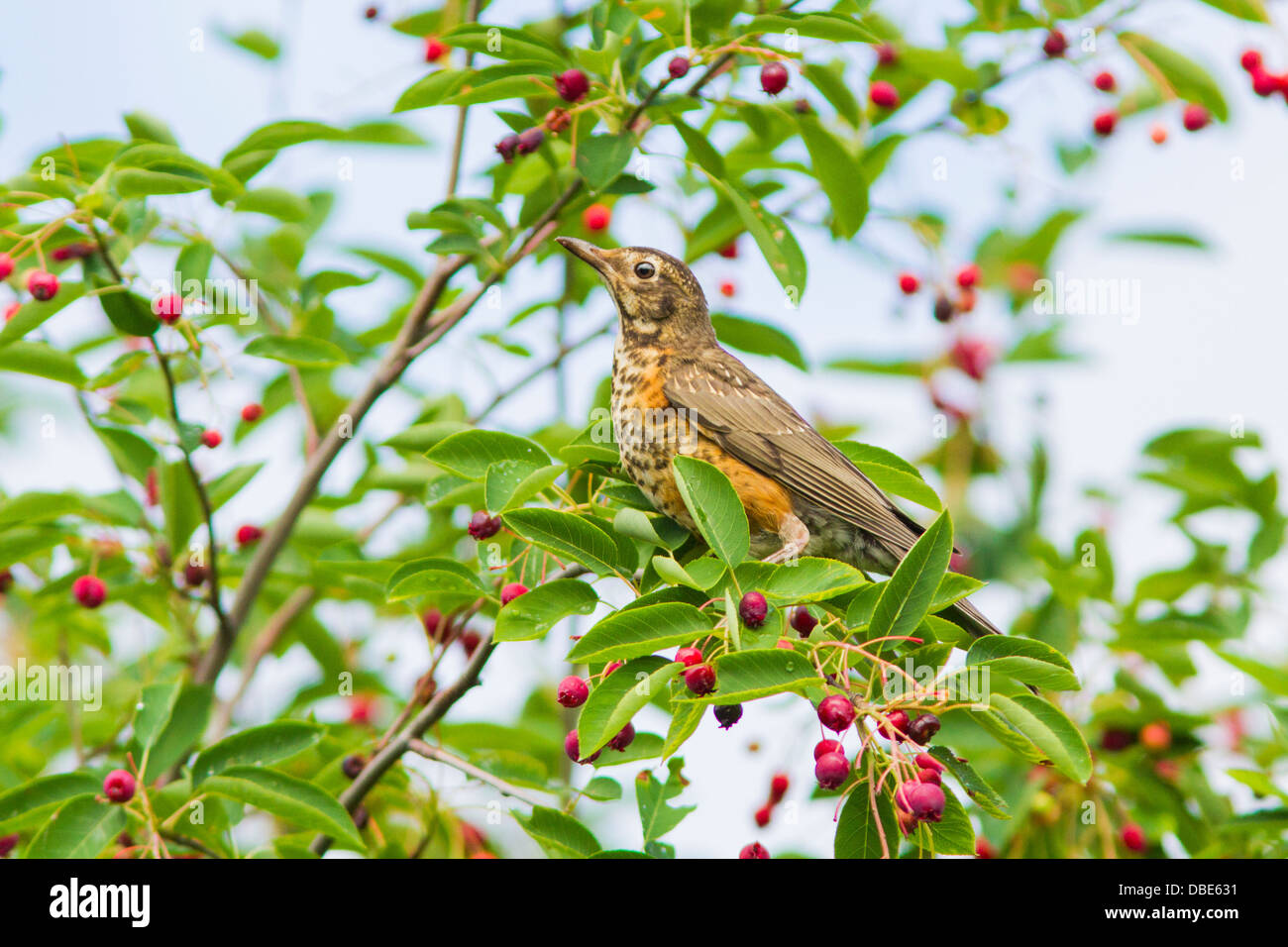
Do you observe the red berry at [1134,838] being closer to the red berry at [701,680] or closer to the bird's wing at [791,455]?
the bird's wing at [791,455]

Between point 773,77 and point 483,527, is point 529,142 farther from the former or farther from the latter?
point 483,527

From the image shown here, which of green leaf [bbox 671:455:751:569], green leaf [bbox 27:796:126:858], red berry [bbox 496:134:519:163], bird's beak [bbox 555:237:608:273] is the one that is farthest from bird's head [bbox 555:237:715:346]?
green leaf [bbox 27:796:126:858]

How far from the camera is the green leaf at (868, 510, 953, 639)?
2451 millimetres

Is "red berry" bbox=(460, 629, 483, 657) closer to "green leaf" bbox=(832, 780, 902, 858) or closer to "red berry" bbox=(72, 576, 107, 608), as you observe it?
"red berry" bbox=(72, 576, 107, 608)

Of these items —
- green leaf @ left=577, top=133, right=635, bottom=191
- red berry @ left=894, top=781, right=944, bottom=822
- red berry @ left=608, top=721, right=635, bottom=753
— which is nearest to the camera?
red berry @ left=894, top=781, right=944, bottom=822

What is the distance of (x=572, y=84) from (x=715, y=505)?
1387 millimetres

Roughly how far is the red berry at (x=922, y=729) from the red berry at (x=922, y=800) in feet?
0.34

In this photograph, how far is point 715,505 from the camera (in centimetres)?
263

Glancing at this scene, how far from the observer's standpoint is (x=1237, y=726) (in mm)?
5035

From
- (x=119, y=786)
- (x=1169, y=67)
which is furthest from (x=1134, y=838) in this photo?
(x=119, y=786)

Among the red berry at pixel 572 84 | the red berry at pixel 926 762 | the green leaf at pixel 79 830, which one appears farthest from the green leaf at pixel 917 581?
the green leaf at pixel 79 830

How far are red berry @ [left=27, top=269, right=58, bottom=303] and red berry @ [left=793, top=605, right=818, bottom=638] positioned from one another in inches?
82.7

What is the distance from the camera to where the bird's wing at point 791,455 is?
3773 mm
